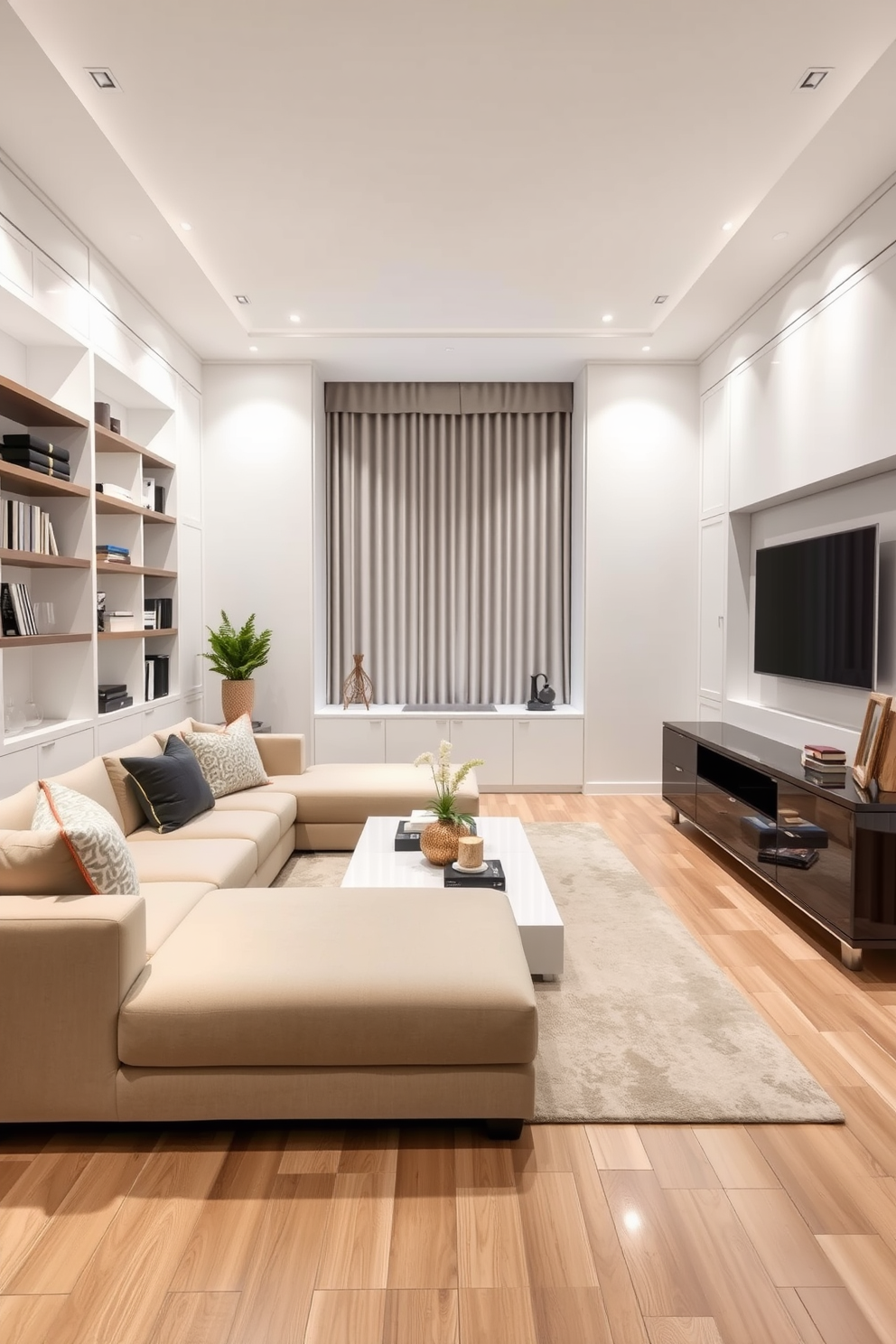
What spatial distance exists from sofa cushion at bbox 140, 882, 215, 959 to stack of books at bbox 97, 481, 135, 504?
2105 millimetres

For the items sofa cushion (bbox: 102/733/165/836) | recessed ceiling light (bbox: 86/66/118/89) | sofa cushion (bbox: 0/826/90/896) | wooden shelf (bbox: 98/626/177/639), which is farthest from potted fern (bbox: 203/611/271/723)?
sofa cushion (bbox: 0/826/90/896)

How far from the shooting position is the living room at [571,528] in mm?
1489

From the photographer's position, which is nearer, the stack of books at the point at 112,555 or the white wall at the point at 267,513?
the stack of books at the point at 112,555

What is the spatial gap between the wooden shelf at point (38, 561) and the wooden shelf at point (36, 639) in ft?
0.92

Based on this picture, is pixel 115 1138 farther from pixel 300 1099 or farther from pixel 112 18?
pixel 112 18

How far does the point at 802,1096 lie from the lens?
1.96 metres

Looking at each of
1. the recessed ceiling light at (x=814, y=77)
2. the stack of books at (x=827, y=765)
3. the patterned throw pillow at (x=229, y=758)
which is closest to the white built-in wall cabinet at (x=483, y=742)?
the patterned throw pillow at (x=229, y=758)

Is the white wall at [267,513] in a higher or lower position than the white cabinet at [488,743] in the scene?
higher

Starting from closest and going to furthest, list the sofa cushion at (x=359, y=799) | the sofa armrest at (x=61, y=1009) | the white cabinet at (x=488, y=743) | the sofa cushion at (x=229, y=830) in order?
the sofa armrest at (x=61, y=1009) → the sofa cushion at (x=229, y=830) → the sofa cushion at (x=359, y=799) → the white cabinet at (x=488, y=743)

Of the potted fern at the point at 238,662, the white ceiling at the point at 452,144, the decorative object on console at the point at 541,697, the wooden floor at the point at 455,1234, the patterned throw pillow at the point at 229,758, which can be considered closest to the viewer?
the wooden floor at the point at 455,1234

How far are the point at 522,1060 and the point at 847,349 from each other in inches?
121

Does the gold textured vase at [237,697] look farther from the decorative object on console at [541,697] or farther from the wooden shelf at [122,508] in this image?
the decorative object on console at [541,697]

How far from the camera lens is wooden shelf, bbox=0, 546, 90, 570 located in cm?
294

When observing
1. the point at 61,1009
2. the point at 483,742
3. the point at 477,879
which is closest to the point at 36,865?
the point at 61,1009
